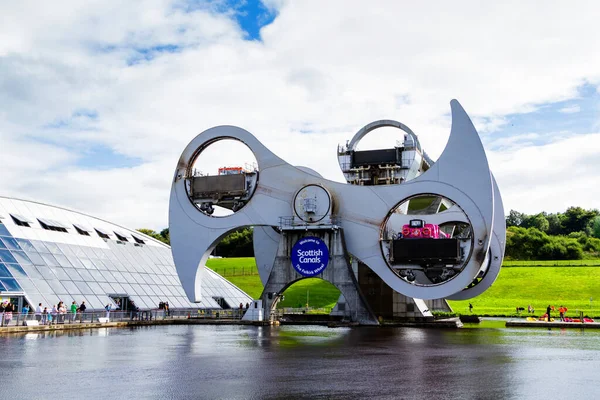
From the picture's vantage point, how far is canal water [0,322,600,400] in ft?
48.0

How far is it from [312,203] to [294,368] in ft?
84.7

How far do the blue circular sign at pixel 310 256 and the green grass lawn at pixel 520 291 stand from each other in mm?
23265

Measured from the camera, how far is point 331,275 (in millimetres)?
43688

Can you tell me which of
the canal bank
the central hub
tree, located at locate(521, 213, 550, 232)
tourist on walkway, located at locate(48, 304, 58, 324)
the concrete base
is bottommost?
the canal bank

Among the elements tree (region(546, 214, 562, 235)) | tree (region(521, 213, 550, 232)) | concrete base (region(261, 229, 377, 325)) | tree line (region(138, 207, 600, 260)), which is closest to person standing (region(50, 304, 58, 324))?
concrete base (region(261, 229, 377, 325))

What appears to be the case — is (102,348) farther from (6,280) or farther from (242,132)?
(242,132)

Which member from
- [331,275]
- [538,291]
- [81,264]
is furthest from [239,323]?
[538,291]

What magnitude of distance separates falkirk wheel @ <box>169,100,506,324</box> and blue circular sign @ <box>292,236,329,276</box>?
7 centimetres

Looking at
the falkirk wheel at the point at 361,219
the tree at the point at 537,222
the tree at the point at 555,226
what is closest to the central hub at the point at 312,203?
the falkirk wheel at the point at 361,219

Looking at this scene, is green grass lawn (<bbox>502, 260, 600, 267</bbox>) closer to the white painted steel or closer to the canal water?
the white painted steel

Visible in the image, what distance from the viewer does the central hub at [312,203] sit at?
1740 inches

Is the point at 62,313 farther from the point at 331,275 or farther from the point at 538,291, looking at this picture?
the point at 538,291

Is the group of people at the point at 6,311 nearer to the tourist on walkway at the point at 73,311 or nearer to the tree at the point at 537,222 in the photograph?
the tourist on walkway at the point at 73,311

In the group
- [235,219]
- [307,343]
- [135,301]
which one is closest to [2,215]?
[135,301]
